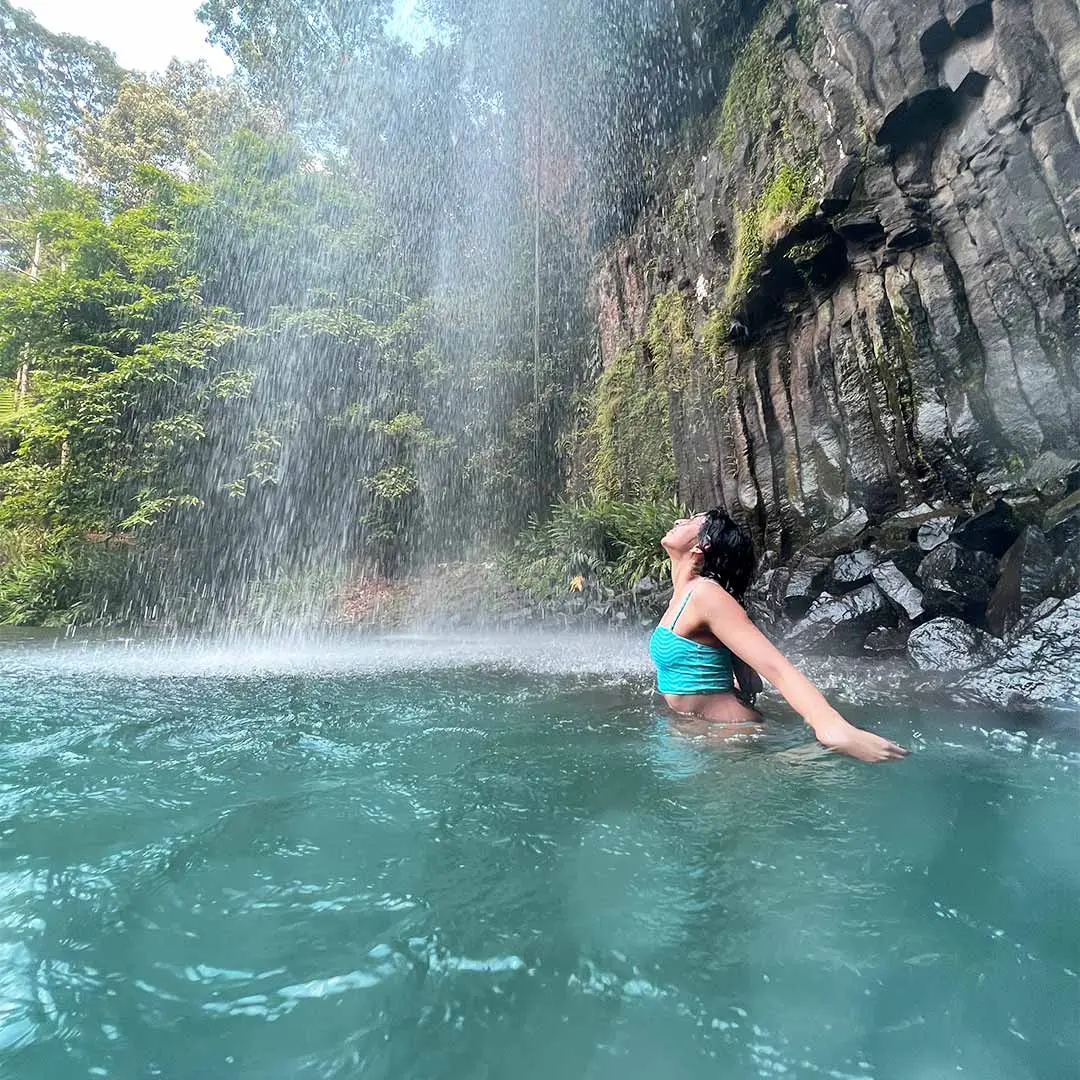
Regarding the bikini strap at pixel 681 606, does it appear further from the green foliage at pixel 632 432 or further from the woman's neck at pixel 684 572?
the green foliage at pixel 632 432

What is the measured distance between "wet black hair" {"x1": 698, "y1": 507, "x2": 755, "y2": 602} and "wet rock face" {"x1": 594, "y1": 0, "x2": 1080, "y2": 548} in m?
4.13

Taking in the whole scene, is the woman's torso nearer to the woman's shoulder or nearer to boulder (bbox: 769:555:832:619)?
the woman's shoulder

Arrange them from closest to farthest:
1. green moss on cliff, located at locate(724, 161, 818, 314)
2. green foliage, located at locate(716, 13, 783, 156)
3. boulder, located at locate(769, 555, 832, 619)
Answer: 1. boulder, located at locate(769, 555, 832, 619)
2. green moss on cliff, located at locate(724, 161, 818, 314)
3. green foliage, located at locate(716, 13, 783, 156)

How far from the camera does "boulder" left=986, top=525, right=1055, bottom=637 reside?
5.30 metres

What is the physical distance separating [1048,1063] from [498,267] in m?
16.3

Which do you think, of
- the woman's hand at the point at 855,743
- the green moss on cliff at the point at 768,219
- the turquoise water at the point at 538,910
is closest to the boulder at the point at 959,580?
the turquoise water at the point at 538,910

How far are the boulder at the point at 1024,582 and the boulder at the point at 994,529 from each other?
0.45 metres

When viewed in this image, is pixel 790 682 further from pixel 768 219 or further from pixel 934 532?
pixel 768 219

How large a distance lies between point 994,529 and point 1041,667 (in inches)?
77.0

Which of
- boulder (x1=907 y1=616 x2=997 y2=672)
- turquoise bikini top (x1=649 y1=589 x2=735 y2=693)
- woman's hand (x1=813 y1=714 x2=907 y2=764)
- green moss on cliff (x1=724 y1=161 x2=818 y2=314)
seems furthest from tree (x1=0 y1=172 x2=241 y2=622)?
woman's hand (x1=813 y1=714 x2=907 y2=764)

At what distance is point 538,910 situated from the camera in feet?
5.86

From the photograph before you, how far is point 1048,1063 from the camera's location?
1222 mm

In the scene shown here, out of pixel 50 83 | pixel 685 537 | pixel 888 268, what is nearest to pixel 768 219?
pixel 888 268

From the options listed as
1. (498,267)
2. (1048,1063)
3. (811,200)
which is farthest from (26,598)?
(1048,1063)
